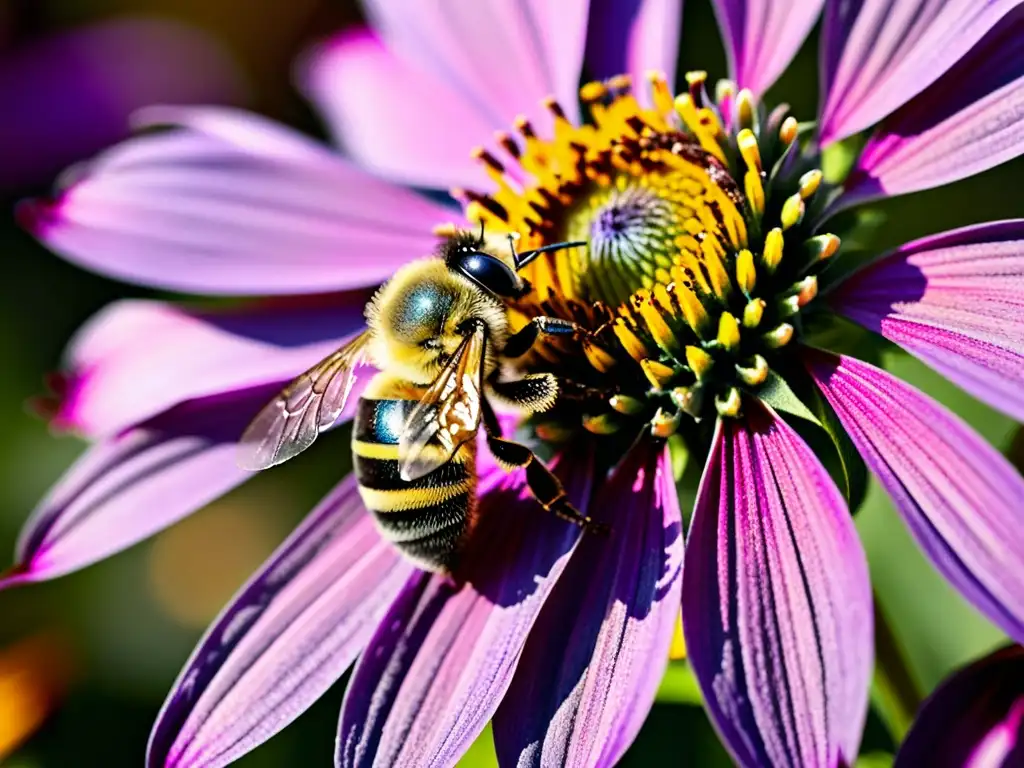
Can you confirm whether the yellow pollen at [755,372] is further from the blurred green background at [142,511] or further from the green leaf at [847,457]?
the blurred green background at [142,511]

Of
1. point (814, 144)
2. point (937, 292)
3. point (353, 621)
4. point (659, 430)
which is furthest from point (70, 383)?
point (937, 292)

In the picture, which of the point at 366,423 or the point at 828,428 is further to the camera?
the point at 366,423

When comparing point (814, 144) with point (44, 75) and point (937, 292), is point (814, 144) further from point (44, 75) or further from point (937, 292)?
point (44, 75)

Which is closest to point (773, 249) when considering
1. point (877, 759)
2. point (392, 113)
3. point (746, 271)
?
point (746, 271)

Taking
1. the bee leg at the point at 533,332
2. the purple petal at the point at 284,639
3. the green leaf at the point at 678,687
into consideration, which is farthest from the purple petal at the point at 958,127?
the purple petal at the point at 284,639

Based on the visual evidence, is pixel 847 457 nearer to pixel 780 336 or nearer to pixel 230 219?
pixel 780 336

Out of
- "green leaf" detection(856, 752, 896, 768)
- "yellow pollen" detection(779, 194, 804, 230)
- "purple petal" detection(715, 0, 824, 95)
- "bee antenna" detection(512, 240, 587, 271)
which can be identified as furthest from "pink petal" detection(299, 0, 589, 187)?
"green leaf" detection(856, 752, 896, 768)

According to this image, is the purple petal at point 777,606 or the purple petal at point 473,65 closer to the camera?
the purple petal at point 777,606
